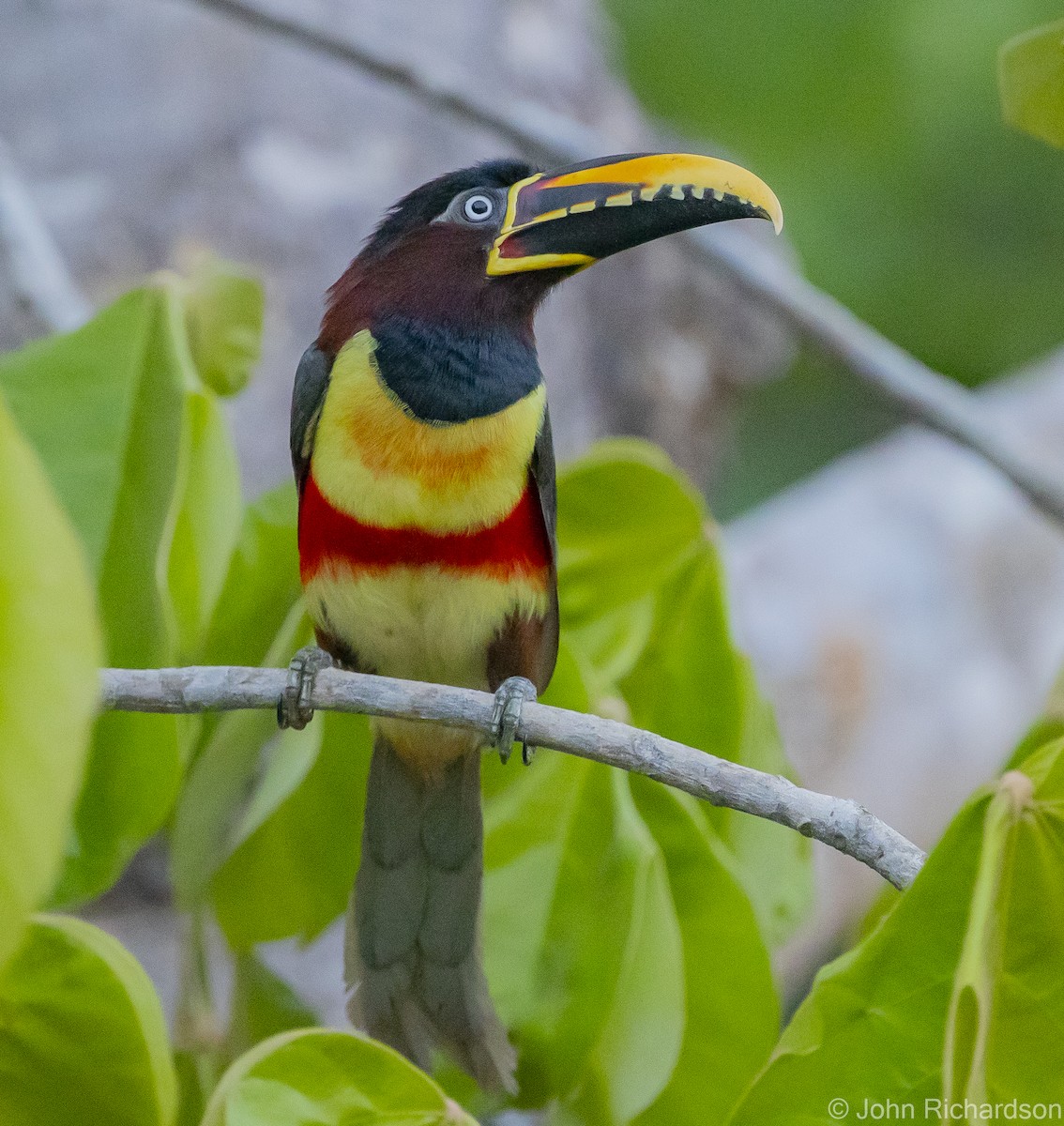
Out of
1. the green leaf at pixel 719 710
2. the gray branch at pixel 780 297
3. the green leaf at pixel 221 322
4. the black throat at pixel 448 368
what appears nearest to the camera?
the black throat at pixel 448 368

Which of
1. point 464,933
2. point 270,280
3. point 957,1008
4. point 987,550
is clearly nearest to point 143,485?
point 464,933

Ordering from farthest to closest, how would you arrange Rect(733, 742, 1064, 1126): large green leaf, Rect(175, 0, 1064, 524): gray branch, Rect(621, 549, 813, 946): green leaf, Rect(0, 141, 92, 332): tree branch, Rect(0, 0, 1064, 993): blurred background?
Rect(0, 0, 1064, 993): blurred background → Rect(175, 0, 1064, 524): gray branch → Rect(0, 141, 92, 332): tree branch → Rect(621, 549, 813, 946): green leaf → Rect(733, 742, 1064, 1126): large green leaf

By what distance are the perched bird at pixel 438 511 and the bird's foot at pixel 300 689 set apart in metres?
0.01

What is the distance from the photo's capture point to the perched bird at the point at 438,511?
153cm

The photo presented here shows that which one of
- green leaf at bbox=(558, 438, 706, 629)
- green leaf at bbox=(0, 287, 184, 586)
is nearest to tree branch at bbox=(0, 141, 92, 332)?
green leaf at bbox=(0, 287, 184, 586)

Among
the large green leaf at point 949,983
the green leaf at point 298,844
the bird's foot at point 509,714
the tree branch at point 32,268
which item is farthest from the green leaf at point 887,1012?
the tree branch at point 32,268

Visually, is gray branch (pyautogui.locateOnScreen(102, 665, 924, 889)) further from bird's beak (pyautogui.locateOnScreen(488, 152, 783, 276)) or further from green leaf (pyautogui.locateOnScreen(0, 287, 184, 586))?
bird's beak (pyautogui.locateOnScreen(488, 152, 783, 276))

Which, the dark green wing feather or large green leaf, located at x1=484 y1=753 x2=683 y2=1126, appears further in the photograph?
the dark green wing feather

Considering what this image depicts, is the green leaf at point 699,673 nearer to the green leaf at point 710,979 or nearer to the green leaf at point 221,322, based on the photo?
the green leaf at point 710,979

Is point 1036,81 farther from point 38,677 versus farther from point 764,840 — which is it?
point 38,677

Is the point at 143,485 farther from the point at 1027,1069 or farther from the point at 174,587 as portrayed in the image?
the point at 1027,1069

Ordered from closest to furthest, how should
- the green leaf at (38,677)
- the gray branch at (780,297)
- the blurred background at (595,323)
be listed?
the green leaf at (38,677)
the gray branch at (780,297)
the blurred background at (595,323)

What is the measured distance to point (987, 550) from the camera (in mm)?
3438

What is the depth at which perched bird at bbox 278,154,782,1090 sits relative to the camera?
5.02 feet
